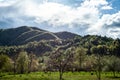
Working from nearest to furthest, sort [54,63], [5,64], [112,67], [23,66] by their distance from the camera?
[54,63] → [112,67] → [5,64] → [23,66]

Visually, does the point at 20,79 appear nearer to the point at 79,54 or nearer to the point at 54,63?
the point at 54,63

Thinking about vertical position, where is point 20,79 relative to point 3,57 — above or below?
below

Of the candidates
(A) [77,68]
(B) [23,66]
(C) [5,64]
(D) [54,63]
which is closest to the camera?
(D) [54,63]

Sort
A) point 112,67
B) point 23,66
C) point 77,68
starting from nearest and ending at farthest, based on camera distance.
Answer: point 112,67
point 23,66
point 77,68

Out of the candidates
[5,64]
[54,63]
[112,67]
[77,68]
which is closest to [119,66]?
[112,67]

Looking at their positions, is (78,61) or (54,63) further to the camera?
(78,61)

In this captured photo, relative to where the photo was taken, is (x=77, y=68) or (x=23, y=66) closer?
(x=23, y=66)

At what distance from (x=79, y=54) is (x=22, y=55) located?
45081 mm

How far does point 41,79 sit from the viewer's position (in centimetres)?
10669

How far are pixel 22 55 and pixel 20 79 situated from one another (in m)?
78.6

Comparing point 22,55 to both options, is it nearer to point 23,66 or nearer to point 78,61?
point 23,66

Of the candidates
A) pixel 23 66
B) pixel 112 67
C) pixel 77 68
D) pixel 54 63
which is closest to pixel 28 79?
pixel 54 63

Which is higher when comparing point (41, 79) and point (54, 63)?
point (54, 63)

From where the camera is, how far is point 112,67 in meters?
148
